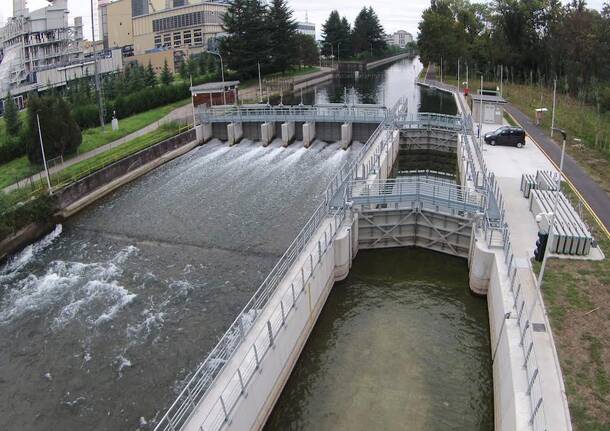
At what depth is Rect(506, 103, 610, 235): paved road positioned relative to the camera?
74.6 ft

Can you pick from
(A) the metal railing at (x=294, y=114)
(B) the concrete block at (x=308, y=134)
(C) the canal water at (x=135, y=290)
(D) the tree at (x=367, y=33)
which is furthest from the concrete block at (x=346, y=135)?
(D) the tree at (x=367, y=33)

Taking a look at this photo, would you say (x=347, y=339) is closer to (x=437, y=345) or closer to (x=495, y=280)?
(x=437, y=345)

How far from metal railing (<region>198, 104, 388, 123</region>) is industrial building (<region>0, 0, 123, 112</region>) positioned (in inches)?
1228

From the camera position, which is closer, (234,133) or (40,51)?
(234,133)

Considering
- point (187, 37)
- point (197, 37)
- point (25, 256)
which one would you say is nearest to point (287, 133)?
point (25, 256)

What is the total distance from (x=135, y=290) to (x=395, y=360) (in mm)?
10768

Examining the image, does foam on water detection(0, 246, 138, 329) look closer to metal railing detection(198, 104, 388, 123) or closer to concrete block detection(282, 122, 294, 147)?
concrete block detection(282, 122, 294, 147)

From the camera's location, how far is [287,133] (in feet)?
144

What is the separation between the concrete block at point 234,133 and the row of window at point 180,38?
67273 millimetres

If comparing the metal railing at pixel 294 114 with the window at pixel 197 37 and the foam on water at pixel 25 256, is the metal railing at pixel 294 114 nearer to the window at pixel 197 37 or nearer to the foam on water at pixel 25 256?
the foam on water at pixel 25 256

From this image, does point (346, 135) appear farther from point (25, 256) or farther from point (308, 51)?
point (308, 51)

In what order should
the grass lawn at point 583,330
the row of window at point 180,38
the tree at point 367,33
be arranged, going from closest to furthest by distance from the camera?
the grass lawn at point 583,330 → the row of window at point 180,38 → the tree at point 367,33

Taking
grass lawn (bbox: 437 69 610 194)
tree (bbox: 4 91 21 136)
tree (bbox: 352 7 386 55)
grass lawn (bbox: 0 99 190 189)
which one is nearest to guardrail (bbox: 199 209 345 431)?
grass lawn (bbox: 437 69 610 194)

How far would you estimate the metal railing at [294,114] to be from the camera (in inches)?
1721
